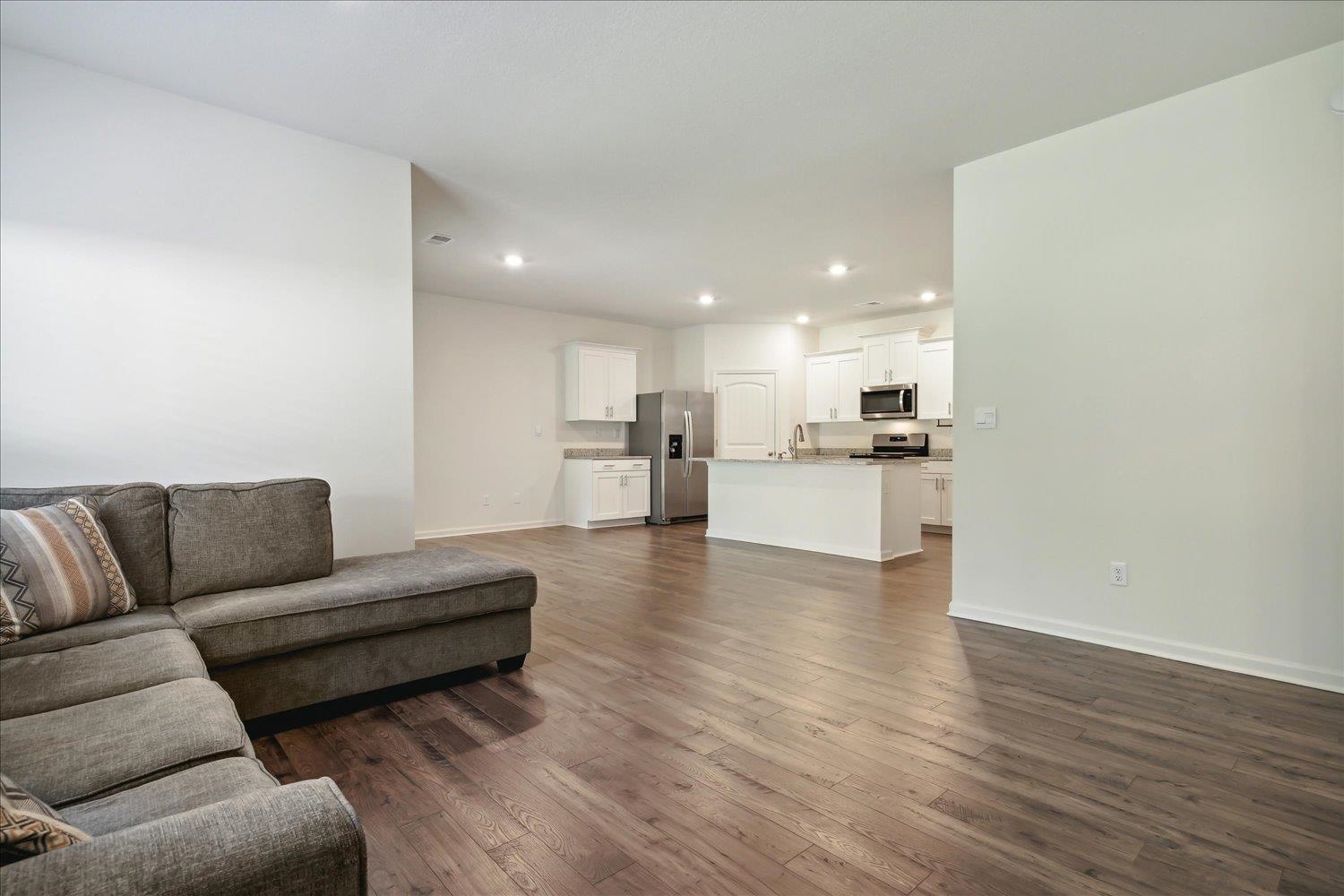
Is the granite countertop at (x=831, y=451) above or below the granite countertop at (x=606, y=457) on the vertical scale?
above

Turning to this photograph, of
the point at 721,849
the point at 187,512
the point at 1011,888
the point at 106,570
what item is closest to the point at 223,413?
the point at 187,512

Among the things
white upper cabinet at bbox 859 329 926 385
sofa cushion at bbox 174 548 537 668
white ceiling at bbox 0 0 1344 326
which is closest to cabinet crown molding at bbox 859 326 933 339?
white upper cabinet at bbox 859 329 926 385

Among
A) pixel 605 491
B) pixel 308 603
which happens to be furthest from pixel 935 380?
pixel 308 603

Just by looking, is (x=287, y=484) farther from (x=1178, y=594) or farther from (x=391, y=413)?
(x=1178, y=594)

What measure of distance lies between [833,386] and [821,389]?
20cm

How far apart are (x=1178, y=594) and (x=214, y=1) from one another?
4.70 m

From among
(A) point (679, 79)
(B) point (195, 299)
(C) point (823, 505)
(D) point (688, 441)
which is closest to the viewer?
(A) point (679, 79)

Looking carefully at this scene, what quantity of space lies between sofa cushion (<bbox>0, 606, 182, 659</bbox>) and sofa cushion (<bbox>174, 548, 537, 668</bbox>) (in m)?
0.07

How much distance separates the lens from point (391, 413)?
3.55m

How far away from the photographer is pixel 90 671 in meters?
1.70

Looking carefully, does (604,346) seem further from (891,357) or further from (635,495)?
(891,357)

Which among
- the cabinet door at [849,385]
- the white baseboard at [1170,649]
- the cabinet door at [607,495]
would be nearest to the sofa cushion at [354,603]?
the white baseboard at [1170,649]

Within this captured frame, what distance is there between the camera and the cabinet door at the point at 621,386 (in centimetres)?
816

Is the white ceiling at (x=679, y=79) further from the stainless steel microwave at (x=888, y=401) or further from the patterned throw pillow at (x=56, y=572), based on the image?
the stainless steel microwave at (x=888, y=401)
